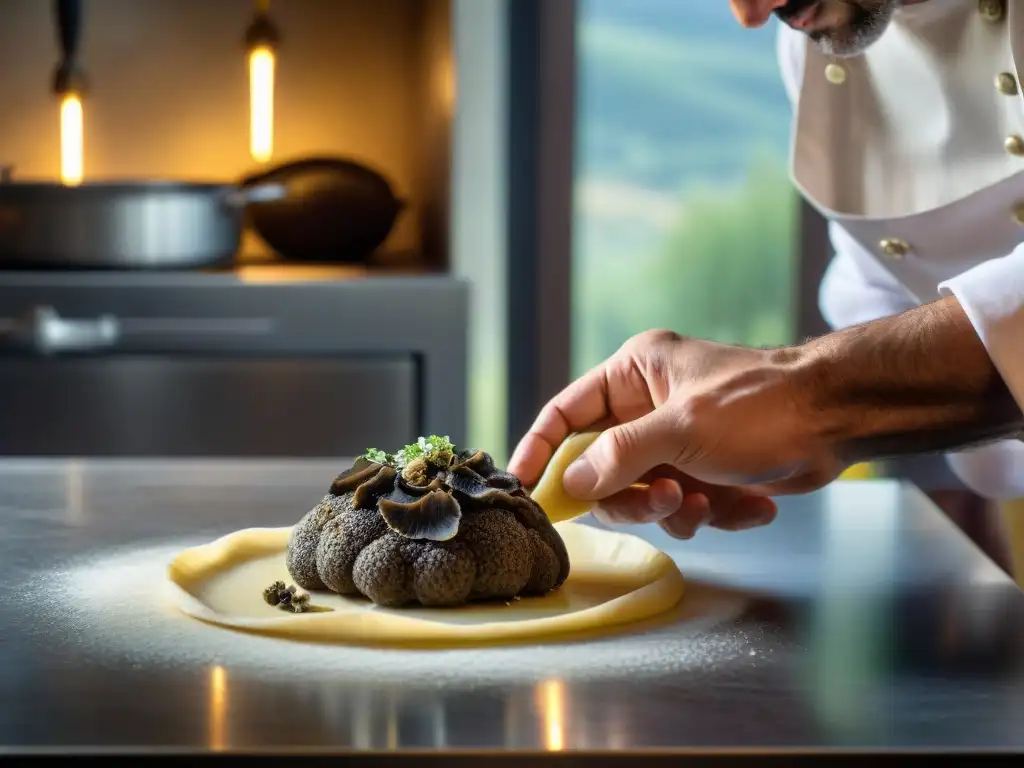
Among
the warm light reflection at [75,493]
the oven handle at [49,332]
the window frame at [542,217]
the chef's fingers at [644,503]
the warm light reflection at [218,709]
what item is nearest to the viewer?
the warm light reflection at [218,709]

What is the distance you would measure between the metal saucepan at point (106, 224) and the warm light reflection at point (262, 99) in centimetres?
45

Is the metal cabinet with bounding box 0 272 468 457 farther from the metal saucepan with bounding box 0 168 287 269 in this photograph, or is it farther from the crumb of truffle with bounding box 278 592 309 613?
the crumb of truffle with bounding box 278 592 309 613

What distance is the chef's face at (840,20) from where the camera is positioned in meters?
1.43

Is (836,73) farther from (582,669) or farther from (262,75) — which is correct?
(262,75)

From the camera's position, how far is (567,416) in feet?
4.15

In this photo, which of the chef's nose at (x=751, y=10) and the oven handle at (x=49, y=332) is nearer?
the chef's nose at (x=751, y=10)

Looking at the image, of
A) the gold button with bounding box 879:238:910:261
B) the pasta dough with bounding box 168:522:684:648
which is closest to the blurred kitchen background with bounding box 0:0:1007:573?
the gold button with bounding box 879:238:910:261

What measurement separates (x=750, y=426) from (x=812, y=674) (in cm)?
29

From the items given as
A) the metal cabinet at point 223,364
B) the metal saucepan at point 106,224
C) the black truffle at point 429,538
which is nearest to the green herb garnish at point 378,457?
the black truffle at point 429,538

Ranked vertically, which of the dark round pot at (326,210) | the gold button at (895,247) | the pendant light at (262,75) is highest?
the pendant light at (262,75)

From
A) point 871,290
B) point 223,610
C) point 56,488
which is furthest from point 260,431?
point 223,610

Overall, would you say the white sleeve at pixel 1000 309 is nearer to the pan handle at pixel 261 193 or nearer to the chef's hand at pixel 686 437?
the chef's hand at pixel 686 437

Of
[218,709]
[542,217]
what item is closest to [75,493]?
[218,709]

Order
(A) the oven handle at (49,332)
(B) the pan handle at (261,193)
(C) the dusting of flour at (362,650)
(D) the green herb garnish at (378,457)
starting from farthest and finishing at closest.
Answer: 1. (B) the pan handle at (261,193)
2. (A) the oven handle at (49,332)
3. (D) the green herb garnish at (378,457)
4. (C) the dusting of flour at (362,650)
